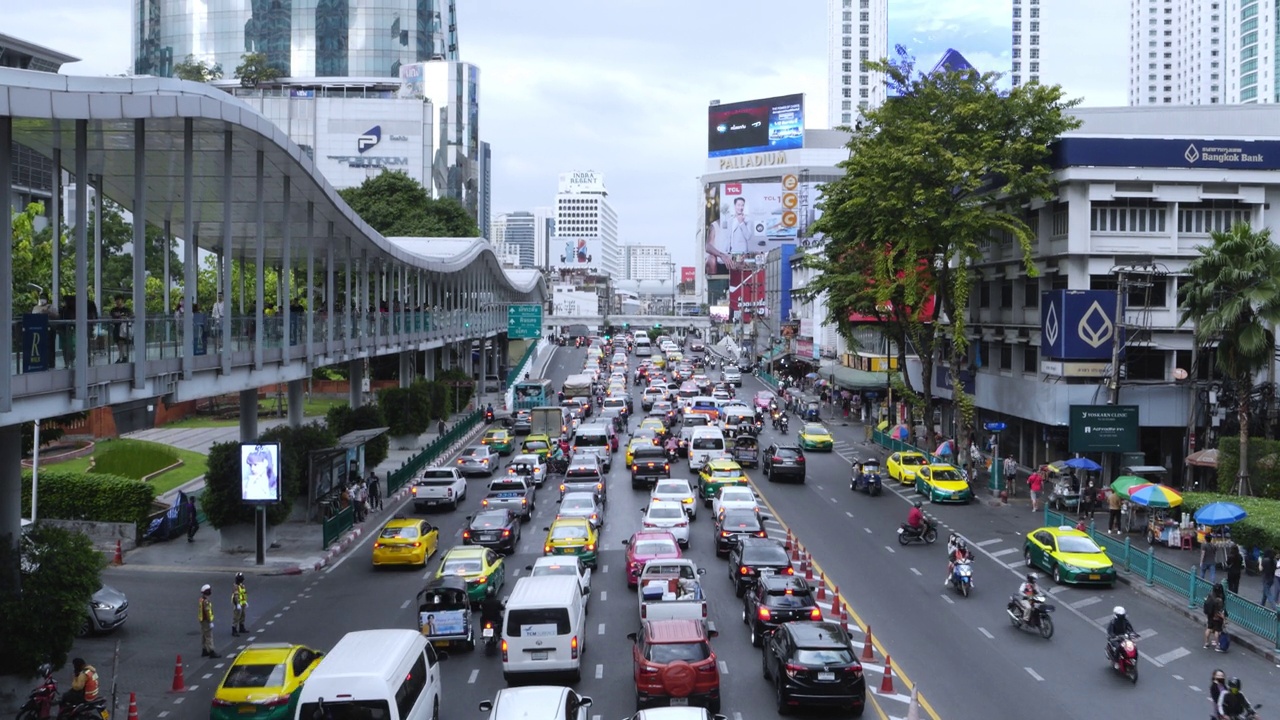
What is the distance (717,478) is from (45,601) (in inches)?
993

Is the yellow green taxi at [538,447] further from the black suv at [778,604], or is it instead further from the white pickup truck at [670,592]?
the black suv at [778,604]

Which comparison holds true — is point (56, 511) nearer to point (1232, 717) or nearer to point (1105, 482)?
point (1232, 717)

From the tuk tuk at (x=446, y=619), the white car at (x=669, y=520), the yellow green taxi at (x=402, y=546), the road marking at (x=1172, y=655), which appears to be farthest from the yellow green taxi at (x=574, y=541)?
the road marking at (x=1172, y=655)

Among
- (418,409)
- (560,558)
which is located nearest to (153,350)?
(560,558)

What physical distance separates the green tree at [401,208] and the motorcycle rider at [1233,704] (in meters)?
79.2

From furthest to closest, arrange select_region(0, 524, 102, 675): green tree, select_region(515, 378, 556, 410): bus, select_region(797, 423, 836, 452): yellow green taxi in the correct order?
select_region(515, 378, 556, 410): bus → select_region(797, 423, 836, 452): yellow green taxi → select_region(0, 524, 102, 675): green tree

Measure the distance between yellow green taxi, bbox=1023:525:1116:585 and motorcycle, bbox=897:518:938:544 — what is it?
12.3 ft

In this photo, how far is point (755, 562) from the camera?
83.3 ft

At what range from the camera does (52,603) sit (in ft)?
59.1

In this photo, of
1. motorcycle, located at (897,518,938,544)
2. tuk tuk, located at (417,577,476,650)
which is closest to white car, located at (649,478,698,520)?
motorcycle, located at (897,518,938,544)

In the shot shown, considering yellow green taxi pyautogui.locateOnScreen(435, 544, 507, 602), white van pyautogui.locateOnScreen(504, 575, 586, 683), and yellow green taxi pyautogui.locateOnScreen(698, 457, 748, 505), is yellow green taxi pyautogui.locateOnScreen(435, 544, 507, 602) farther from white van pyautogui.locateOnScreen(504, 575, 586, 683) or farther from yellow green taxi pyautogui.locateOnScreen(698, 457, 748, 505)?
yellow green taxi pyautogui.locateOnScreen(698, 457, 748, 505)

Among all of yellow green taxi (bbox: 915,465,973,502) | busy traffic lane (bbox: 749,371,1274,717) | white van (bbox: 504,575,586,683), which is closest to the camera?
white van (bbox: 504,575,586,683)

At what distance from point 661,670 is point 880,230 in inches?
1283

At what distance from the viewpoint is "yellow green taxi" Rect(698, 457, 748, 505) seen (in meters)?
39.7
